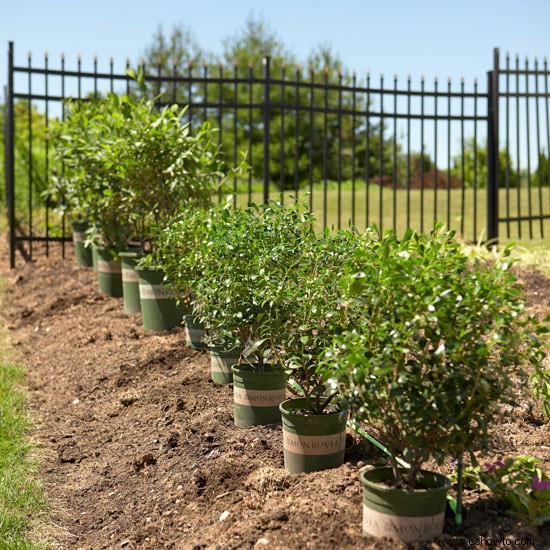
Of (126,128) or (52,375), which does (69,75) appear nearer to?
(126,128)

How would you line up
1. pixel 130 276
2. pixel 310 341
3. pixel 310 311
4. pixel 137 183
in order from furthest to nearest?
1. pixel 130 276
2. pixel 137 183
3. pixel 310 341
4. pixel 310 311

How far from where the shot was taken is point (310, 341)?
3078mm

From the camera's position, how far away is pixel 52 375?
5.35 metres

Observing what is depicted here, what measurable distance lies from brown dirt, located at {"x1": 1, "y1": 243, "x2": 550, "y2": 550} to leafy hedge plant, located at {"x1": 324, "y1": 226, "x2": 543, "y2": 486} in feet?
1.01

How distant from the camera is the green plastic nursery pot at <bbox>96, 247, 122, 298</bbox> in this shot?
681 cm

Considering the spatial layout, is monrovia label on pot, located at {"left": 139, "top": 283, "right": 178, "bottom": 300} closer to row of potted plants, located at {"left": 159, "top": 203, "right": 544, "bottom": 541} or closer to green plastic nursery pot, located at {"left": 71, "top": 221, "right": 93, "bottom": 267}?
row of potted plants, located at {"left": 159, "top": 203, "right": 544, "bottom": 541}

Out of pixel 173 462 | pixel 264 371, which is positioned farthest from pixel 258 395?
pixel 173 462

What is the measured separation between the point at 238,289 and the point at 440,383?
1.39 m

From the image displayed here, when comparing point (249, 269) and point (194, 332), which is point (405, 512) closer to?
point (249, 269)

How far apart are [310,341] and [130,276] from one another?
3.32 metres

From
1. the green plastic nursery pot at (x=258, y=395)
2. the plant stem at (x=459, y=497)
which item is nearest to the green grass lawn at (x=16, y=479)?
the green plastic nursery pot at (x=258, y=395)

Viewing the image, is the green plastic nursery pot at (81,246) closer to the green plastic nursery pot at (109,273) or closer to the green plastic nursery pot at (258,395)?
the green plastic nursery pot at (109,273)

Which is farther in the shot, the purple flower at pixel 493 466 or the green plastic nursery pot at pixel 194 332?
the green plastic nursery pot at pixel 194 332

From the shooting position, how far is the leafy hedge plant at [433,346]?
2270mm
